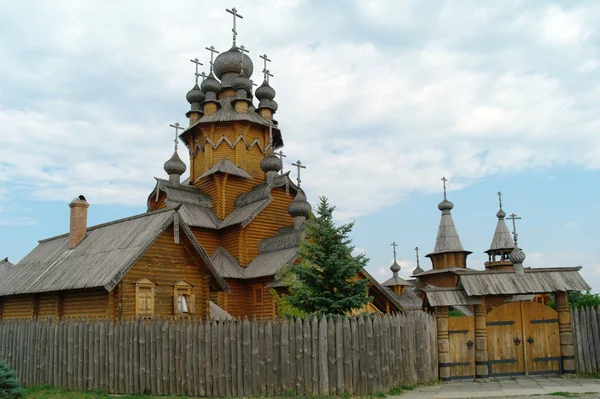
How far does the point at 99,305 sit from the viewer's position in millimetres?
16562

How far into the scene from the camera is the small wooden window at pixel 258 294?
997 inches

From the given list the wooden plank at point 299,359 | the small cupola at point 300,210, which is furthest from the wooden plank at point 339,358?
the small cupola at point 300,210

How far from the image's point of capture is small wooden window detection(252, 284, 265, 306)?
2531 cm

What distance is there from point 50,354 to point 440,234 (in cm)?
3195

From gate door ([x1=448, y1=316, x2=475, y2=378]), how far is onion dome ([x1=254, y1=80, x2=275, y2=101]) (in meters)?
22.5

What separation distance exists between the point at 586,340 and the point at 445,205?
91.2 ft

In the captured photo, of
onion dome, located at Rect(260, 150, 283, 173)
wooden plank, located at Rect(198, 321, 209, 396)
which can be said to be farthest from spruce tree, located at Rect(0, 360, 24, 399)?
onion dome, located at Rect(260, 150, 283, 173)

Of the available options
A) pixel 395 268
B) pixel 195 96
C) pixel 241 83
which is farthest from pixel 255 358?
pixel 395 268

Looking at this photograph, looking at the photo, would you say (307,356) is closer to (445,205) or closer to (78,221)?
(78,221)

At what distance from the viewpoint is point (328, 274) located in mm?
14883

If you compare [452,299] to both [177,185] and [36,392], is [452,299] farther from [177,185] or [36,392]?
[177,185]

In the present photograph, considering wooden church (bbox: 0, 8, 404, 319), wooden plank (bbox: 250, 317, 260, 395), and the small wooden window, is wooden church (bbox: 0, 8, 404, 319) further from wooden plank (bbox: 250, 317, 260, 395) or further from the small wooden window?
wooden plank (bbox: 250, 317, 260, 395)

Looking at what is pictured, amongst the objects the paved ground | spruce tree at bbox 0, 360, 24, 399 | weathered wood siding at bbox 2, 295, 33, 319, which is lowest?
the paved ground

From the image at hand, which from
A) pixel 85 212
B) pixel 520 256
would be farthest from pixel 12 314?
pixel 520 256
